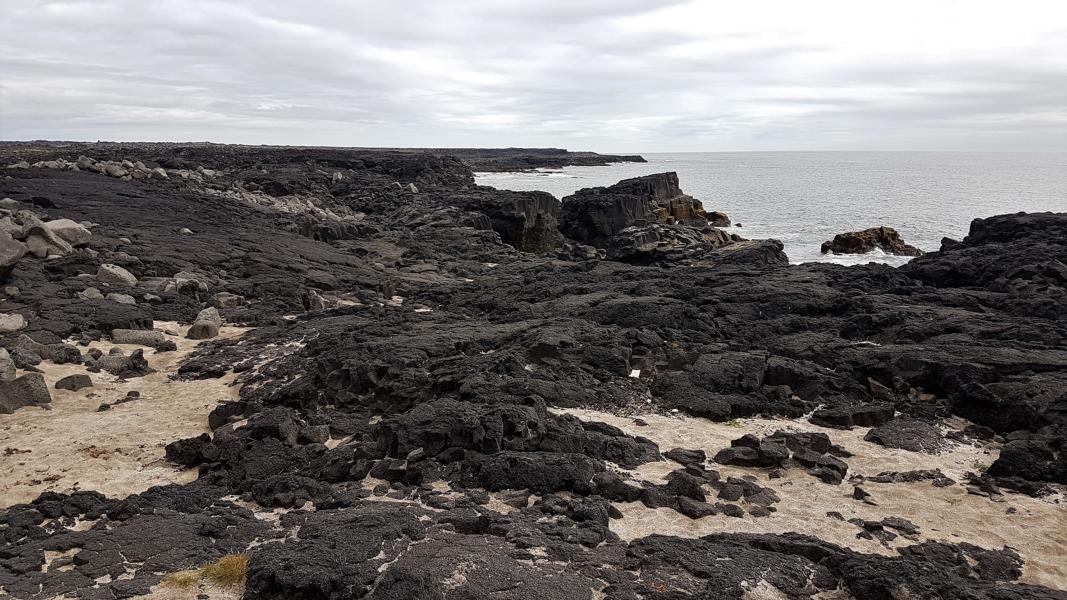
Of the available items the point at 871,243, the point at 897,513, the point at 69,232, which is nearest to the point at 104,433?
the point at 897,513

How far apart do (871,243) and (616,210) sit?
15476mm

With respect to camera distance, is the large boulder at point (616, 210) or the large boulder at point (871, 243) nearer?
the large boulder at point (871, 243)

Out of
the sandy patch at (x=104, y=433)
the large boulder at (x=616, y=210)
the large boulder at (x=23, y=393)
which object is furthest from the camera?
the large boulder at (x=616, y=210)

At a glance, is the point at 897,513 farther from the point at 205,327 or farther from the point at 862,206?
the point at 862,206

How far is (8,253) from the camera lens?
19.3 meters

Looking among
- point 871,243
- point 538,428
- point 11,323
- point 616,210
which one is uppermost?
point 616,210

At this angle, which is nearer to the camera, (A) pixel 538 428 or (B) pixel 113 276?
(A) pixel 538 428

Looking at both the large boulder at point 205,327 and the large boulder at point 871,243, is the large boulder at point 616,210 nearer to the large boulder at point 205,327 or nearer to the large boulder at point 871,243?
the large boulder at point 871,243

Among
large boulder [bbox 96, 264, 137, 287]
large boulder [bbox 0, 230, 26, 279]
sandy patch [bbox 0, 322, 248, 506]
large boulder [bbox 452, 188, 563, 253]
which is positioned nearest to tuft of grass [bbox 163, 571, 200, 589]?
sandy patch [bbox 0, 322, 248, 506]

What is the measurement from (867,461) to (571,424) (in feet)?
15.0

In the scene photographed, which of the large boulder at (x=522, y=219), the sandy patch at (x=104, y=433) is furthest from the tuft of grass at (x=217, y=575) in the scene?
the large boulder at (x=522, y=219)

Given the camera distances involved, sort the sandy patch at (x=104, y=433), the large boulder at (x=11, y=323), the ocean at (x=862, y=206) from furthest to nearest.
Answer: the ocean at (x=862, y=206) → the large boulder at (x=11, y=323) → the sandy patch at (x=104, y=433)

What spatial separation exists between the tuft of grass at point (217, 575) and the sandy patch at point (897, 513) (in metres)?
4.14

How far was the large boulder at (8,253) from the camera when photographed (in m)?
19.1
